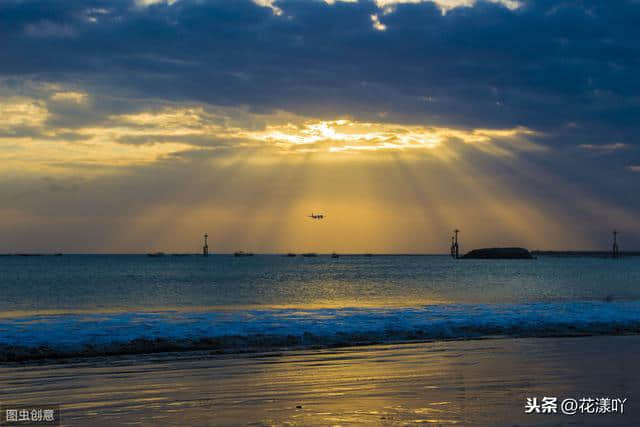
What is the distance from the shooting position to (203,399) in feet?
41.6

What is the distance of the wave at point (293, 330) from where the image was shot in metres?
21.9

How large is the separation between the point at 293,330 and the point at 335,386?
1159 centimetres

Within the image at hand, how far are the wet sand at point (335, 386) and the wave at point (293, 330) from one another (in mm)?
2490

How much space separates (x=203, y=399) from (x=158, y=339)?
10892 mm

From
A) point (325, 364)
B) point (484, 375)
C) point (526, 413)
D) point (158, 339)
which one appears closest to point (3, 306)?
point (158, 339)

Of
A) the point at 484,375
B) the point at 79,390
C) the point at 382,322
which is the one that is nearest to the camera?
the point at 79,390

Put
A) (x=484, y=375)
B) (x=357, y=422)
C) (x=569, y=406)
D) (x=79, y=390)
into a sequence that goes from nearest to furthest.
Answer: (x=357, y=422) → (x=569, y=406) → (x=79, y=390) → (x=484, y=375)

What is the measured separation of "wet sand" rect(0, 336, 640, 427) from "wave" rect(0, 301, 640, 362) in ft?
8.17

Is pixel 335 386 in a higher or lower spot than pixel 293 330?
higher

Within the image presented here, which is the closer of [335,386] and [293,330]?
[335,386]

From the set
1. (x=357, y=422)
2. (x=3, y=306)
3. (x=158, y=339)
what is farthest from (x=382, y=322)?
(x=3, y=306)

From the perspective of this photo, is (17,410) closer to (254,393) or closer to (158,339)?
(254,393)

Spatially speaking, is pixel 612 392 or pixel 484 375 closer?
pixel 612 392

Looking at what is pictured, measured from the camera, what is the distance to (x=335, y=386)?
14.0 m
